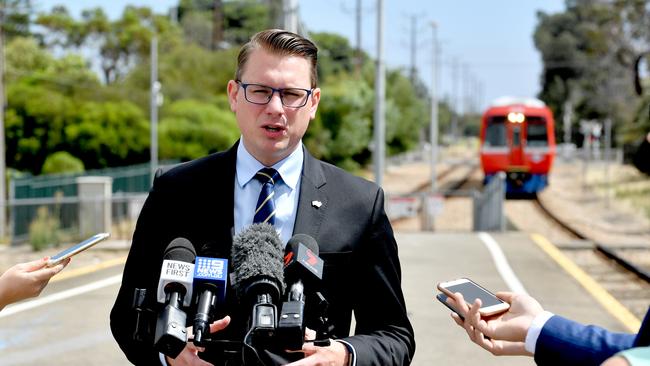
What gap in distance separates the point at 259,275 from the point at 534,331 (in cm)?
94

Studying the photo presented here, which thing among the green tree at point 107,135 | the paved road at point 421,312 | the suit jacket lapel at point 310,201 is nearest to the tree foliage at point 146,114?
the green tree at point 107,135

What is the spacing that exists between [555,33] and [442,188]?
7530 centimetres

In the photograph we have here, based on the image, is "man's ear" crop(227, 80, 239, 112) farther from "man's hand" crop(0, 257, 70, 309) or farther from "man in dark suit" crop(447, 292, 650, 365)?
"man in dark suit" crop(447, 292, 650, 365)

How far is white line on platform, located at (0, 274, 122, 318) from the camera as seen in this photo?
11586mm

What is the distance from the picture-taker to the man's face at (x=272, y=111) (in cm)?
331

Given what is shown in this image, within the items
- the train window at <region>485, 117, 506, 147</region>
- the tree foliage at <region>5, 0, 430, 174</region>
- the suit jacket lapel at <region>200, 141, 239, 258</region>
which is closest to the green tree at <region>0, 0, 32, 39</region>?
the tree foliage at <region>5, 0, 430, 174</region>

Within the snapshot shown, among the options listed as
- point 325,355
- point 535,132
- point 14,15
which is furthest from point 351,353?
point 14,15

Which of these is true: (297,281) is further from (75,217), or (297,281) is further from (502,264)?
(75,217)

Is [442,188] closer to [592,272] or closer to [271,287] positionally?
[592,272]

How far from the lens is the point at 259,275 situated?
275 cm

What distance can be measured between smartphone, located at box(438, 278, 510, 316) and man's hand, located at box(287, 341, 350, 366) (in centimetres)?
42

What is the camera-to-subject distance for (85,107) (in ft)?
148

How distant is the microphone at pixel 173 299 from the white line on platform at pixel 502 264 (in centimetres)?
1010

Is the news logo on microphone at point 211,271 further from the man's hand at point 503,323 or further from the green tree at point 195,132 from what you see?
the green tree at point 195,132
